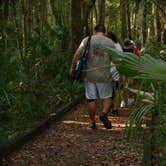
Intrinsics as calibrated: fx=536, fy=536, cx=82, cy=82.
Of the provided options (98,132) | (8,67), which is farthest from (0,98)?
(98,132)

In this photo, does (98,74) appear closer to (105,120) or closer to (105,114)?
(105,114)

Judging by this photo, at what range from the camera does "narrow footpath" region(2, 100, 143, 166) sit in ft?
23.9

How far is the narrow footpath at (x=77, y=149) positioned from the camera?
729 centimetres

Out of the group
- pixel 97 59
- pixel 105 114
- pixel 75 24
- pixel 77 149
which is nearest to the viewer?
pixel 77 149

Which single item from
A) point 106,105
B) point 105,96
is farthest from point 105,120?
point 105,96

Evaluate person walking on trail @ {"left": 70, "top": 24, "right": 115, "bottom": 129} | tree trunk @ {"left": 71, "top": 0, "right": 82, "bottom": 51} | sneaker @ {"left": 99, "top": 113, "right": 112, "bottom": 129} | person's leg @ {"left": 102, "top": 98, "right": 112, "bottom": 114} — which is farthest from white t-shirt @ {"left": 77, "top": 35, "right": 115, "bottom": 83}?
tree trunk @ {"left": 71, "top": 0, "right": 82, "bottom": 51}

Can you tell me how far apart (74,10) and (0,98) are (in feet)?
31.1

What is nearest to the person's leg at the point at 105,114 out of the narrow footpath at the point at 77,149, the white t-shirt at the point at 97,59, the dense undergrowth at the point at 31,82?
the narrow footpath at the point at 77,149

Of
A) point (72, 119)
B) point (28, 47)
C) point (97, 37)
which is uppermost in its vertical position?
point (97, 37)

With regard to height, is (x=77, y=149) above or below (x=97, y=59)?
below

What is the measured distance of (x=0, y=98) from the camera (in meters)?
7.86

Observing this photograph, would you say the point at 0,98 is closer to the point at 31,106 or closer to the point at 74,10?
the point at 31,106

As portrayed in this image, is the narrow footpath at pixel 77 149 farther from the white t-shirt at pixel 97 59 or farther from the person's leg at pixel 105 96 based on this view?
the white t-shirt at pixel 97 59

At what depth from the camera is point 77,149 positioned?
8.22 m
